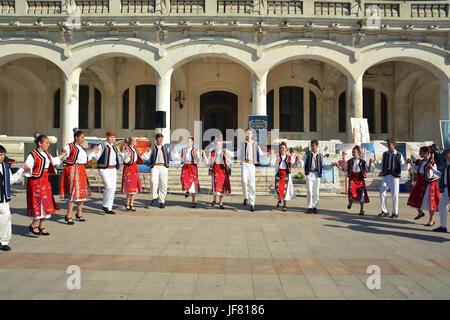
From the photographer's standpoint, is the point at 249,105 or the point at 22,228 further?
the point at 249,105

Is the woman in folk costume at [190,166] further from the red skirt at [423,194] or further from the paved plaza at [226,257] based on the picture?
the red skirt at [423,194]

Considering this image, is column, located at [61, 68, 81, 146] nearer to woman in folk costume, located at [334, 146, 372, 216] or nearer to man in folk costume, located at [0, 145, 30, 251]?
man in folk costume, located at [0, 145, 30, 251]

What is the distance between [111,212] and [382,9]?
14.2 metres

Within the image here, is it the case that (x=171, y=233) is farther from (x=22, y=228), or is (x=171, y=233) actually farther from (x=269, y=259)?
(x=22, y=228)

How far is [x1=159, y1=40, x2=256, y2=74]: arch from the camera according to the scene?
46.6ft

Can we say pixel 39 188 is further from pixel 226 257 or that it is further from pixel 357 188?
pixel 357 188

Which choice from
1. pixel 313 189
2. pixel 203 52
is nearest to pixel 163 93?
pixel 203 52

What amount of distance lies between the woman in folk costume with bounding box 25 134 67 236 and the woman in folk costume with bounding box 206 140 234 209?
4255 mm

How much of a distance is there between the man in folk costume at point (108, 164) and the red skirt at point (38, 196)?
1923 mm

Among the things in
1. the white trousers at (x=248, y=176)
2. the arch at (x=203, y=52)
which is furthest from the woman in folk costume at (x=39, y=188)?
the arch at (x=203, y=52)

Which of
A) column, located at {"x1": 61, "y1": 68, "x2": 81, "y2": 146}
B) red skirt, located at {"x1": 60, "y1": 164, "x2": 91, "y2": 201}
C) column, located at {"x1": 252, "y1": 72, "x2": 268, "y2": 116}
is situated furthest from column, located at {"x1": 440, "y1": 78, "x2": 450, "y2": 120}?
column, located at {"x1": 61, "y1": 68, "x2": 81, "y2": 146}

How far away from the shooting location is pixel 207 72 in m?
18.6
